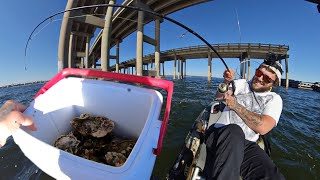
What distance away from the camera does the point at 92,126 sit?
2.08 metres

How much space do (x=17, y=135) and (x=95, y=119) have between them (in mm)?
1033

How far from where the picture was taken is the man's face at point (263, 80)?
2455 mm

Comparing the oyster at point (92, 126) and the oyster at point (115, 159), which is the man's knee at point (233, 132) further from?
the oyster at point (92, 126)

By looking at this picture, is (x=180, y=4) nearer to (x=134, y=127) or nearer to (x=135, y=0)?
(x=135, y=0)

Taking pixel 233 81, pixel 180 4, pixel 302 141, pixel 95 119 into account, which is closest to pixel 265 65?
pixel 233 81

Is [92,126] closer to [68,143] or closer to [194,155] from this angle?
[68,143]

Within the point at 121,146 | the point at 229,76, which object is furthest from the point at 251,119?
the point at 121,146

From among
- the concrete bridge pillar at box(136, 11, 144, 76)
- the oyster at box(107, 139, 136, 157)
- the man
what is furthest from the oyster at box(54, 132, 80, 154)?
the concrete bridge pillar at box(136, 11, 144, 76)

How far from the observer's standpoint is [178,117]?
5.52 m

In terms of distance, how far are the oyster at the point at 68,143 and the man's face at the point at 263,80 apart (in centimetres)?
236

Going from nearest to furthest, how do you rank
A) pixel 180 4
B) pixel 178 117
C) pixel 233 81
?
pixel 233 81 < pixel 178 117 < pixel 180 4

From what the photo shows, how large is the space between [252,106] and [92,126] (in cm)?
206

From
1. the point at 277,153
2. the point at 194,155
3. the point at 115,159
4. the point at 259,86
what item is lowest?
the point at 277,153

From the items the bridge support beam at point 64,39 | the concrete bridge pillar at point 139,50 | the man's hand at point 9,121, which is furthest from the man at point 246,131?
the concrete bridge pillar at point 139,50
